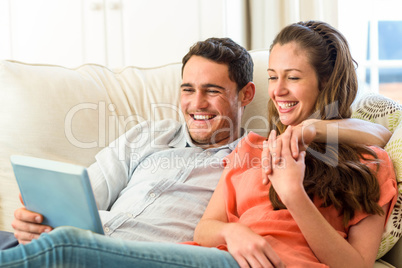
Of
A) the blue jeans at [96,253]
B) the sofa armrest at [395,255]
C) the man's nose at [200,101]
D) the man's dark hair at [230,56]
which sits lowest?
the sofa armrest at [395,255]

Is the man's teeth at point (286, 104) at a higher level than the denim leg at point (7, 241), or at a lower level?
higher

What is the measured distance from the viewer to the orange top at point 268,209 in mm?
1094

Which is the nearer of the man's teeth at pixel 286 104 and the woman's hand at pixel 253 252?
the woman's hand at pixel 253 252

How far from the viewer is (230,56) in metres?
1.60

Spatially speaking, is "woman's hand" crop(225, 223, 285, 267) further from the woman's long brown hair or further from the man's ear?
the man's ear

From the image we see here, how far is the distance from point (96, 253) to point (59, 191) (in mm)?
163

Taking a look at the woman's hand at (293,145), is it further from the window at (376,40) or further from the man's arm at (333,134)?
the window at (376,40)

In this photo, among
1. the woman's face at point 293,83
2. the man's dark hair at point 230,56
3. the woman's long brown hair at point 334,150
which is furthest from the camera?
the man's dark hair at point 230,56

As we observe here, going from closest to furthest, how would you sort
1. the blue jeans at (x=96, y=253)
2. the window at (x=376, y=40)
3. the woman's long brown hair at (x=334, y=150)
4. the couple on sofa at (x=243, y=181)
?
the blue jeans at (x=96, y=253) < the couple on sofa at (x=243, y=181) < the woman's long brown hair at (x=334, y=150) < the window at (x=376, y=40)

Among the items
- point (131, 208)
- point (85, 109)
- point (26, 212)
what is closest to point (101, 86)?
point (85, 109)

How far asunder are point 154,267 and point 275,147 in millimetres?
395

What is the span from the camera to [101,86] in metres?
1.70

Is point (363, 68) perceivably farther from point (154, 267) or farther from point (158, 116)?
point (154, 267)

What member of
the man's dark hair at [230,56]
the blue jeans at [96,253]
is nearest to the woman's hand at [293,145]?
the blue jeans at [96,253]
